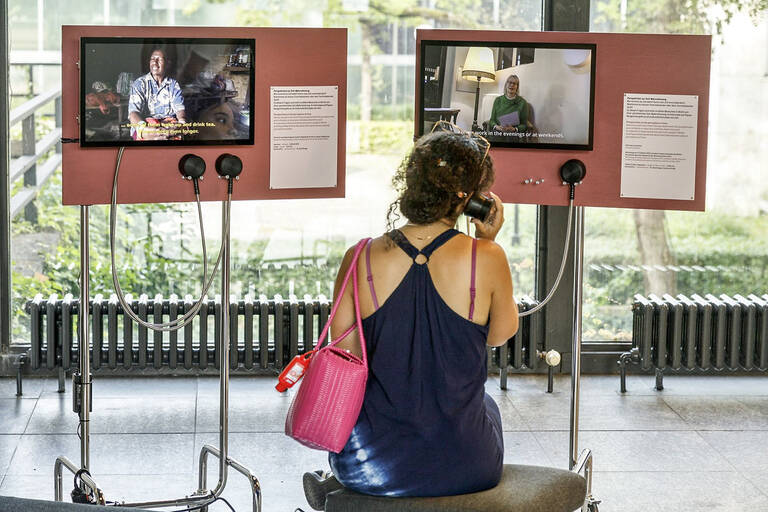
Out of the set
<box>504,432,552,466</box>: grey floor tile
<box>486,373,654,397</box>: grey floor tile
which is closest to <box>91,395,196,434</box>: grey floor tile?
<box>504,432,552,466</box>: grey floor tile

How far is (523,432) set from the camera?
483 centimetres

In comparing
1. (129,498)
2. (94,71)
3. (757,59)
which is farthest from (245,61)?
(757,59)

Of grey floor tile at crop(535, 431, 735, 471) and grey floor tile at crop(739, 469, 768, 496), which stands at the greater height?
grey floor tile at crop(535, 431, 735, 471)

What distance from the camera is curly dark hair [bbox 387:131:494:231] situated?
9.43 ft

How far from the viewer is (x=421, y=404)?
109 inches

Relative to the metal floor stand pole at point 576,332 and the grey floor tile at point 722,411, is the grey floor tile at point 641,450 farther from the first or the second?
the metal floor stand pole at point 576,332

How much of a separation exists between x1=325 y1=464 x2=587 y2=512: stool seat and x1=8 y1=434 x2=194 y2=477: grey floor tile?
1689 mm

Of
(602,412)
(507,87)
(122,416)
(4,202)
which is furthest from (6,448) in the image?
(602,412)

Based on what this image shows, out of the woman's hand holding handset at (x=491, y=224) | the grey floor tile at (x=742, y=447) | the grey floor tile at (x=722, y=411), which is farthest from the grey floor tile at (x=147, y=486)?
the grey floor tile at (x=722, y=411)

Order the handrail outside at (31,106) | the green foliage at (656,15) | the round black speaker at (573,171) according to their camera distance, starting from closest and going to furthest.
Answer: the round black speaker at (573,171), the handrail outside at (31,106), the green foliage at (656,15)

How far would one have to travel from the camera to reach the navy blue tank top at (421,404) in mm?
2773

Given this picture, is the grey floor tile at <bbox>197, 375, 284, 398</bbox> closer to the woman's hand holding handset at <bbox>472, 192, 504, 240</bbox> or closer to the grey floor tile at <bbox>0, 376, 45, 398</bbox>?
the grey floor tile at <bbox>0, 376, 45, 398</bbox>

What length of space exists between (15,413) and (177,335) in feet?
2.66

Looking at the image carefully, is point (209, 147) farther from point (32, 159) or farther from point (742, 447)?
point (742, 447)
